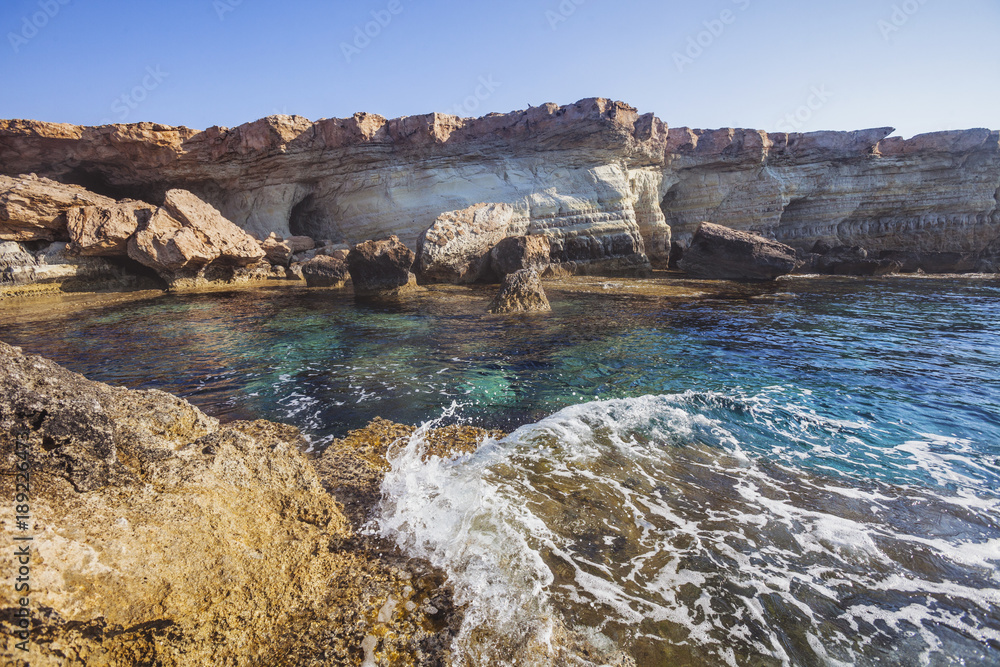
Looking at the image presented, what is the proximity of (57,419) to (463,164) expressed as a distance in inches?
743

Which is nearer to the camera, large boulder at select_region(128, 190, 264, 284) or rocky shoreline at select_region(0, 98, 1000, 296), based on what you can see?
large boulder at select_region(128, 190, 264, 284)

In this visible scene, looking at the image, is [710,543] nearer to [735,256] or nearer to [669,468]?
[669,468]

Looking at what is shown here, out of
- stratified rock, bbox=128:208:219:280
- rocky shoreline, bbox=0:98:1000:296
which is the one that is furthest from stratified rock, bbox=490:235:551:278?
stratified rock, bbox=128:208:219:280

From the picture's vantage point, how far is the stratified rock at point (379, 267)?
42.4ft

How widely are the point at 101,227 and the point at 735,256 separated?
21647mm

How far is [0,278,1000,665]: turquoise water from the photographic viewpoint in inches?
87.4

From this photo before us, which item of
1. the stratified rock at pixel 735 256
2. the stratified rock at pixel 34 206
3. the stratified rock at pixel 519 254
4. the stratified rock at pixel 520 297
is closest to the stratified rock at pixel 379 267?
the stratified rock at pixel 519 254

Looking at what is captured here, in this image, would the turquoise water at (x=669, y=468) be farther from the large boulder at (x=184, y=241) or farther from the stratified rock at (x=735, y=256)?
the stratified rock at (x=735, y=256)

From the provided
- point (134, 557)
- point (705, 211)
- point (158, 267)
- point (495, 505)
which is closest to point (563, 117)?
point (705, 211)

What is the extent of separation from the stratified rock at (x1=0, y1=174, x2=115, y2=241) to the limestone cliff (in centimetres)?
293

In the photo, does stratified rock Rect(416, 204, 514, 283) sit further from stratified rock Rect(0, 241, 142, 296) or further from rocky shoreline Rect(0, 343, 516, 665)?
rocky shoreline Rect(0, 343, 516, 665)

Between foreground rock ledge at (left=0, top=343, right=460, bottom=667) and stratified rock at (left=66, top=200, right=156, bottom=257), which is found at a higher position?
stratified rock at (left=66, top=200, right=156, bottom=257)

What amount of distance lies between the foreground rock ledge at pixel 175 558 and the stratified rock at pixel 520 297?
25.6 ft

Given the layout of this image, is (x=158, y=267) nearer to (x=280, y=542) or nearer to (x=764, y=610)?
(x=280, y=542)
